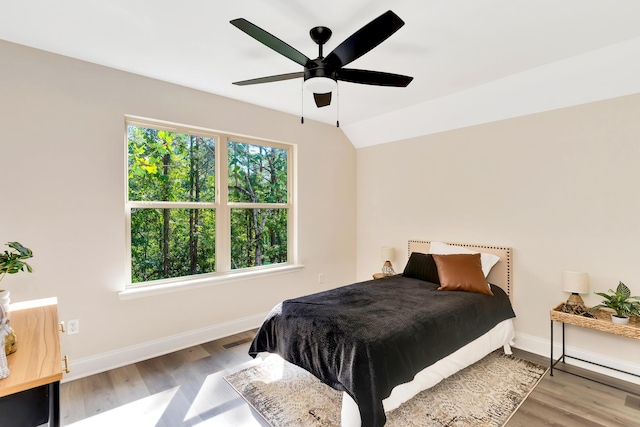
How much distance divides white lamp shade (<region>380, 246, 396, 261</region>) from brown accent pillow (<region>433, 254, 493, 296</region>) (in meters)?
1.06

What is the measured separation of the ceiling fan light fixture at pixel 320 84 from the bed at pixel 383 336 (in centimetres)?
160

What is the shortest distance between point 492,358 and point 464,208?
5.25 ft

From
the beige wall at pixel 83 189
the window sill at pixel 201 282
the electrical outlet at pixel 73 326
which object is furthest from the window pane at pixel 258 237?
the electrical outlet at pixel 73 326

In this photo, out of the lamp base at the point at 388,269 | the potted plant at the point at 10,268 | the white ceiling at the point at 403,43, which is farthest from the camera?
the lamp base at the point at 388,269

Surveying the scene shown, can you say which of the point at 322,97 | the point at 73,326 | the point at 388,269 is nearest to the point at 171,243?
the point at 73,326

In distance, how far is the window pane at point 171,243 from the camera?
3053mm

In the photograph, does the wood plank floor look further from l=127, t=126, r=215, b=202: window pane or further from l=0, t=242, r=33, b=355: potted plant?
l=127, t=126, r=215, b=202: window pane

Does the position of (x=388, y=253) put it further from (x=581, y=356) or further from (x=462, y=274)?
(x=581, y=356)

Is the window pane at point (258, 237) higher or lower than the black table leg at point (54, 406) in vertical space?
higher

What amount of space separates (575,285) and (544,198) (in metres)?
0.85

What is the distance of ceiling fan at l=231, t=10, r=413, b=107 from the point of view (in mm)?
1589

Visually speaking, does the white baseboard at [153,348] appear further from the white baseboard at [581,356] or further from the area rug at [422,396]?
the white baseboard at [581,356]

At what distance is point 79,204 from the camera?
8.64 ft

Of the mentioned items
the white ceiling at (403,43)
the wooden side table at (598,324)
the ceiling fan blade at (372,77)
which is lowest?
the wooden side table at (598,324)
